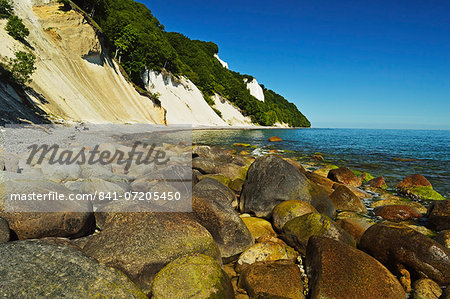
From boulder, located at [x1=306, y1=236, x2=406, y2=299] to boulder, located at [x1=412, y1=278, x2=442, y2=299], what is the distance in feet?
1.62

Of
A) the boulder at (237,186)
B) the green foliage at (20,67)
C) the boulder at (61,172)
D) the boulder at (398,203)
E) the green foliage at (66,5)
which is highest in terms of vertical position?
the green foliage at (66,5)

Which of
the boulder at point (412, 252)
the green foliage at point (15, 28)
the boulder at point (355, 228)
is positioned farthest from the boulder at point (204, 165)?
the green foliage at point (15, 28)

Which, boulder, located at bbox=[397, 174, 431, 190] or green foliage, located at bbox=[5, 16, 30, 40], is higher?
green foliage, located at bbox=[5, 16, 30, 40]

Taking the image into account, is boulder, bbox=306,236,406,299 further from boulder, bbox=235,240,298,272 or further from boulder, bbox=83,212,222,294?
boulder, bbox=83,212,222,294

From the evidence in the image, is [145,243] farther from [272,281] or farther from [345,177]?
[345,177]

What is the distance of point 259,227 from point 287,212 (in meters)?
0.86

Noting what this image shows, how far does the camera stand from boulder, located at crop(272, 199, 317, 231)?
20.7 ft

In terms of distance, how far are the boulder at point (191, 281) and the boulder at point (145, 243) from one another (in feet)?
0.74

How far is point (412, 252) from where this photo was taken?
4602 millimetres

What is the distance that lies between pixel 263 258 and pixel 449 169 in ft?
64.2

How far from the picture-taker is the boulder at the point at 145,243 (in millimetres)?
3658

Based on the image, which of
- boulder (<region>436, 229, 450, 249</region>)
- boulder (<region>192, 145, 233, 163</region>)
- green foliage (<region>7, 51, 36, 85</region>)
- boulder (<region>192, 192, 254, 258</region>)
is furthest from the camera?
green foliage (<region>7, 51, 36, 85</region>)

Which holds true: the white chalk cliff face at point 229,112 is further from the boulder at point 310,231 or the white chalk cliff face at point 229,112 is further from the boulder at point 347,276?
the boulder at point 347,276

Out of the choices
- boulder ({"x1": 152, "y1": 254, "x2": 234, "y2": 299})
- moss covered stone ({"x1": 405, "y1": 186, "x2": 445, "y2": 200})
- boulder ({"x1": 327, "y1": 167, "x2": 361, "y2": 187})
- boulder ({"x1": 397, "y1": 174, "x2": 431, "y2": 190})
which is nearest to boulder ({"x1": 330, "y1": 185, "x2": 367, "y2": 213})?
moss covered stone ({"x1": 405, "y1": 186, "x2": 445, "y2": 200})
